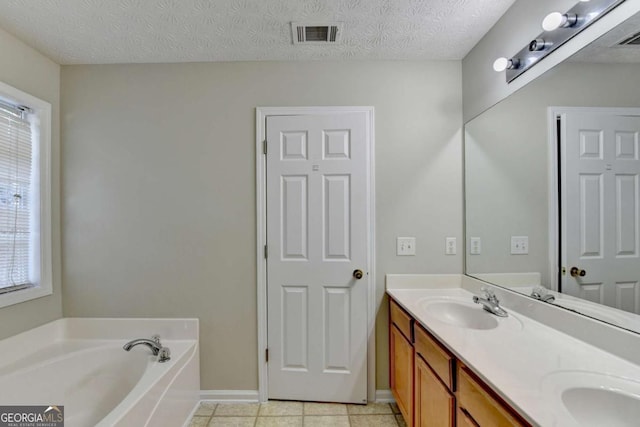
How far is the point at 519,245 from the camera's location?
1.51 metres

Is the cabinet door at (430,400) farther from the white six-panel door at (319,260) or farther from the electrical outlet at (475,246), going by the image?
the electrical outlet at (475,246)

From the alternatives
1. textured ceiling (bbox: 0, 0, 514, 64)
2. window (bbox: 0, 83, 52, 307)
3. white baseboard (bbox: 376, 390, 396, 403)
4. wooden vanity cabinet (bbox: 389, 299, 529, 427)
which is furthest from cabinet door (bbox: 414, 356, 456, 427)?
window (bbox: 0, 83, 52, 307)

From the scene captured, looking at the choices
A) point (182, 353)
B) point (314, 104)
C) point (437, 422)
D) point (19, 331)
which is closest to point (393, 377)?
→ point (437, 422)

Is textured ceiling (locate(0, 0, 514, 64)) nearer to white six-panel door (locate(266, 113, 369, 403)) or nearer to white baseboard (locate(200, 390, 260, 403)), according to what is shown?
white six-panel door (locate(266, 113, 369, 403))

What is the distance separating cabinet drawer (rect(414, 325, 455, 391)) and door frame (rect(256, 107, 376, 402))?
513 mm

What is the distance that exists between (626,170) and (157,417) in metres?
2.40

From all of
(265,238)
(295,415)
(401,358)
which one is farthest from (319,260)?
(295,415)

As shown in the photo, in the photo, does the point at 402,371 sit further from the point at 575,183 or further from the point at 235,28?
the point at 235,28

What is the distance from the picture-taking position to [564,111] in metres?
1.22

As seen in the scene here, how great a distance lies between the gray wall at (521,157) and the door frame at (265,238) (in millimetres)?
691

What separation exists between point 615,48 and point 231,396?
110 inches

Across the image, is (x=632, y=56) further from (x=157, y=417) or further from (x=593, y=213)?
(x=157, y=417)

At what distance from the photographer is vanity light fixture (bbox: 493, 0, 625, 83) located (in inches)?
41.9

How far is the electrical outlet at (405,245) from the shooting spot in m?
2.00
